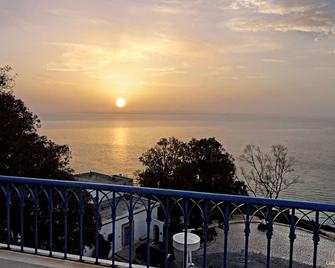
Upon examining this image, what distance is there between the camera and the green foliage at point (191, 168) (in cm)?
2019

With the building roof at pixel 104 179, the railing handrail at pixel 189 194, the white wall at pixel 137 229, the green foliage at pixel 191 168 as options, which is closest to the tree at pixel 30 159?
the white wall at pixel 137 229

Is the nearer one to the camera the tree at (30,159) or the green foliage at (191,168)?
the tree at (30,159)

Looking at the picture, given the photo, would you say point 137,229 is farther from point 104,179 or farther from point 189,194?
point 189,194

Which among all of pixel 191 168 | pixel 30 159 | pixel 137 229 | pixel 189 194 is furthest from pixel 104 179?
pixel 189 194

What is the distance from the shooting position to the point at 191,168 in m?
20.5

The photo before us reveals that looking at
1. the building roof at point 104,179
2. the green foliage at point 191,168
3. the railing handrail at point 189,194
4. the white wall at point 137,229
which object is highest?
the railing handrail at point 189,194

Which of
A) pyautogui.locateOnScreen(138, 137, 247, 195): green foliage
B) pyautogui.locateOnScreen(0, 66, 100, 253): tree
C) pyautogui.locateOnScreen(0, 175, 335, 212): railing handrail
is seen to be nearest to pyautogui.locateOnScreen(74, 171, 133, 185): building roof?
pyautogui.locateOnScreen(138, 137, 247, 195): green foliage

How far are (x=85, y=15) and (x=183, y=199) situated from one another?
27.1 feet

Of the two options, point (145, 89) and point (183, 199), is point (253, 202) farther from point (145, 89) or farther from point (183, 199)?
point (145, 89)

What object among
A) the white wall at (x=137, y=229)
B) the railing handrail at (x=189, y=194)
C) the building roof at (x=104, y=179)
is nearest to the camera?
the railing handrail at (x=189, y=194)

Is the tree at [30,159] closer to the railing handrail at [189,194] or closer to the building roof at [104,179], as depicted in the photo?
the railing handrail at [189,194]

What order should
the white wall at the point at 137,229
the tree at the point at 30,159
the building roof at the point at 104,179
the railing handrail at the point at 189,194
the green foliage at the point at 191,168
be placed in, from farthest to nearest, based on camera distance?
the building roof at the point at 104,179 < the green foliage at the point at 191,168 < the white wall at the point at 137,229 < the tree at the point at 30,159 < the railing handrail at the point at 189,194

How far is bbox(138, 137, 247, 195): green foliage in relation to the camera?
795 inches

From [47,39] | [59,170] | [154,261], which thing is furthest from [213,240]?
[47,39]
